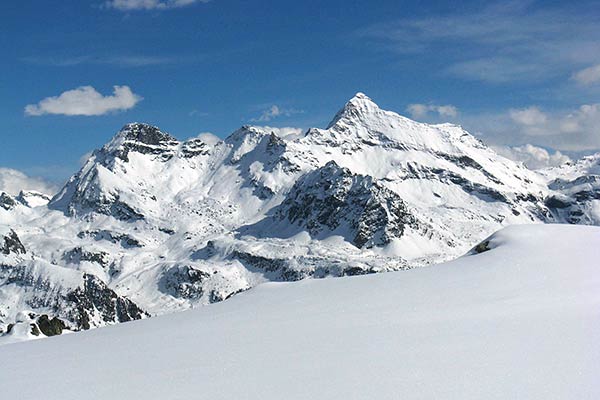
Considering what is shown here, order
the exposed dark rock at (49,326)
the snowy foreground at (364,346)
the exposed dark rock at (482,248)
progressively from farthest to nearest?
the exposed dark rock at (49,326)
the exposed dark rock at (482,248)
the snowy foreground at (364,346)

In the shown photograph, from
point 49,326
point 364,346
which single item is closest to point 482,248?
point 364,346

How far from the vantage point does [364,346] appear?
1636cm

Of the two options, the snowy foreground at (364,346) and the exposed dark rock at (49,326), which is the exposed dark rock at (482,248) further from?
the exposed dark rock at (49,326)

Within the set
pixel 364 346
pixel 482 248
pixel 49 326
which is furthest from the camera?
pixel 49 326

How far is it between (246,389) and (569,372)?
6.56m

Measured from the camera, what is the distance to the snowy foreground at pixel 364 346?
44.3ft

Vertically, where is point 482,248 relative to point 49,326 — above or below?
above

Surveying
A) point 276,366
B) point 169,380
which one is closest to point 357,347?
point 276,366

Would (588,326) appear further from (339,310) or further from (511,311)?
(339,310)

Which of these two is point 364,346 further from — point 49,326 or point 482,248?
point 49,326

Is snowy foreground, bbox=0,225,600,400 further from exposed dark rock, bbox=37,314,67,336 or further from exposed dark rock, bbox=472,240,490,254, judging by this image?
exposed dark rock, bbox=37,314,67,336

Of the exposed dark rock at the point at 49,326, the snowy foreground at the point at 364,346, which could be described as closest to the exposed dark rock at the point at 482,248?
the snowy foreground at the point at 364,346

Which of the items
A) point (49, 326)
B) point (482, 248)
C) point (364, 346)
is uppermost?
point (482, 248)

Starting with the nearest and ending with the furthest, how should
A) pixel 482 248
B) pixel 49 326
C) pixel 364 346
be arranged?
pixel 364 346 → pixel 482 248 → pixel 49 326
